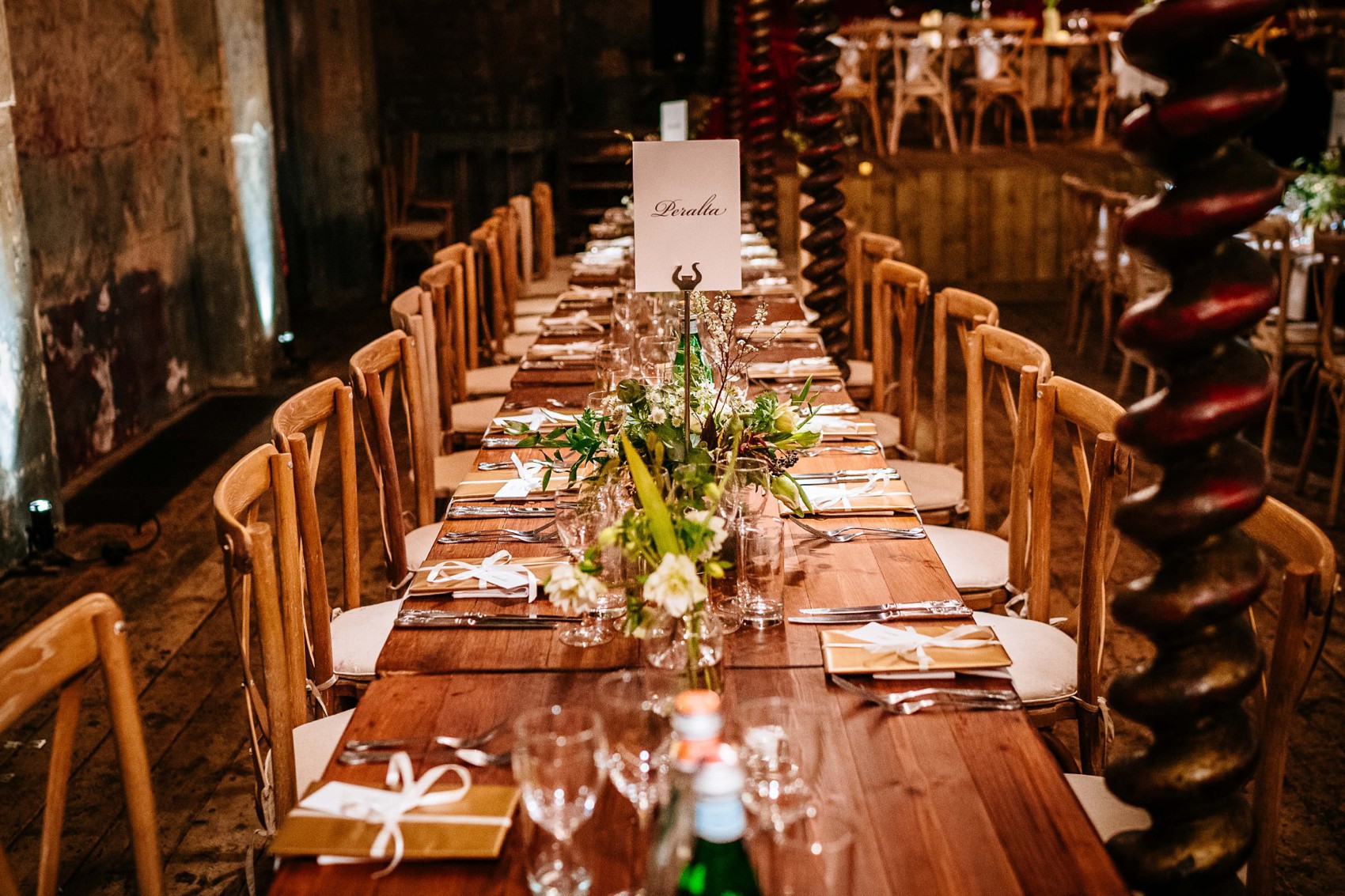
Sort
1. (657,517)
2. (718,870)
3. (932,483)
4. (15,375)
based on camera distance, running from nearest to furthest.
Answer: (718,870) < (657,517) < (932,483) < (15,375)

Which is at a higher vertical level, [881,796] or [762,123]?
[762,123]

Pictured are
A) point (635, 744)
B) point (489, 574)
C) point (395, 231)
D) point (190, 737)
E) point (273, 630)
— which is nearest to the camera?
point (635, 744)

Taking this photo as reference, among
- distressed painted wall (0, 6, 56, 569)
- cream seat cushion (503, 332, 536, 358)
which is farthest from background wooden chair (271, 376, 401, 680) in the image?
cream seat cushion (503, 332, 536, 358)

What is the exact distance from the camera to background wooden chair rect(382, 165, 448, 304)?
9.70 meters

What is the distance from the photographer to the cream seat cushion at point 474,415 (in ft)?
13.7

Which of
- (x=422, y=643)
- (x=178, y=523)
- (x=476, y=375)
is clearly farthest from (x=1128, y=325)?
(x=178, y=523)

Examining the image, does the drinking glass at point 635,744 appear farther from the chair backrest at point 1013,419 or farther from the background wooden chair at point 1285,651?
the chair backrest at point 1013,419

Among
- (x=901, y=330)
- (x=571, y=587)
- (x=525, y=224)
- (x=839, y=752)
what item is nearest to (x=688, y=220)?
(x=571, y=587)

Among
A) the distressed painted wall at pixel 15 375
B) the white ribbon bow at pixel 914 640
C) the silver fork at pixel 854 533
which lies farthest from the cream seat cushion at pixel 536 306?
the white ribbon bow at pixel 914 640

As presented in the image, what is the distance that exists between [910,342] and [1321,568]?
2.24 m

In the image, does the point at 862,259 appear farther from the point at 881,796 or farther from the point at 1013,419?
the point at 881,796

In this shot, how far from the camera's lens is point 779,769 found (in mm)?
1350

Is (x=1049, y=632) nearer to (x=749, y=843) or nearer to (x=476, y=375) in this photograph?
(x=749, y=843)

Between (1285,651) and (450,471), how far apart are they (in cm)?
256
